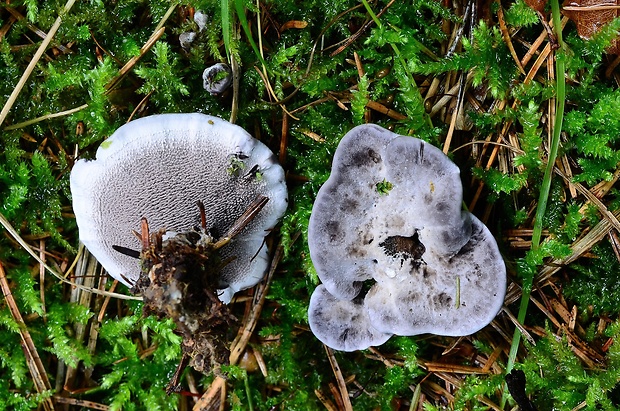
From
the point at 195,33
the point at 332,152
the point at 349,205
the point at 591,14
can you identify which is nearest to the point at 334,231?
the point at 349,205

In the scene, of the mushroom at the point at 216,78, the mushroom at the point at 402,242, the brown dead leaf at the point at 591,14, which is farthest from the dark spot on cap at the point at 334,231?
the brown dead leaf at the point at 591,14

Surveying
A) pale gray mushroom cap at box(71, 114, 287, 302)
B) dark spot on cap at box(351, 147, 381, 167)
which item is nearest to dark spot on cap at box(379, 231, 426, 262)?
dark spot on cap at box(351, 147, 381, 167)

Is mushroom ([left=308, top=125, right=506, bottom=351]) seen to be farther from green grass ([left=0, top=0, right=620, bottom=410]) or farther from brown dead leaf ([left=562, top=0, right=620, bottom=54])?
brown dead leaf ([left=562, top=0, right=620, bottom=54])

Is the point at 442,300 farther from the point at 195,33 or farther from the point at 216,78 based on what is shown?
the point at 195,33

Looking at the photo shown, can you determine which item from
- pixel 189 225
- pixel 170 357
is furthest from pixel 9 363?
pixel 189 225

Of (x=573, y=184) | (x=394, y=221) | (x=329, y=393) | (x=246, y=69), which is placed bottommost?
(x=329, y=393)

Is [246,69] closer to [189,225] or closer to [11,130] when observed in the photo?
[189,225]
